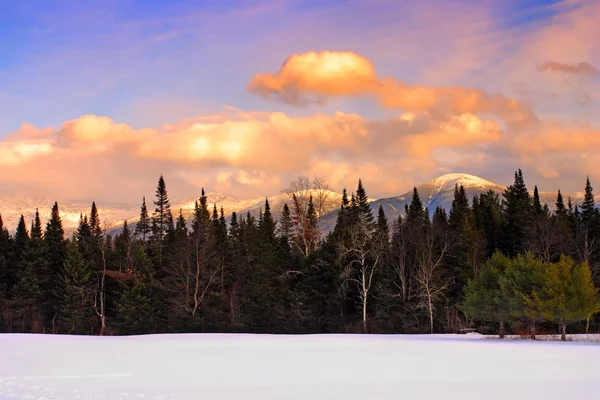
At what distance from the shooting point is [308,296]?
7538cm

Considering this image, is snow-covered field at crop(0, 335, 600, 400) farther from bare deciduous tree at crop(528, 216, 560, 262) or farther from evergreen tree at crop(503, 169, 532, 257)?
evergreen tree at crop(503, 169, 532, 257)

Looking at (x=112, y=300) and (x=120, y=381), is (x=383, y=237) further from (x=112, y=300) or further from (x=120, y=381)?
(x=120, y=381)

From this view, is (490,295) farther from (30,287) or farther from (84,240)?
(84,240)

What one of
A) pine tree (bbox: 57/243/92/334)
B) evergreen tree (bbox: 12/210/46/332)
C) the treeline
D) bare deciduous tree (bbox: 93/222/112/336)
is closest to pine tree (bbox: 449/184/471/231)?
the treeline

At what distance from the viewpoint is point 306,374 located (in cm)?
2180

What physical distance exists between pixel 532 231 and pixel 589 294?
96.9ft

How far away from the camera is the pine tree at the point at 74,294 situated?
79688 mm

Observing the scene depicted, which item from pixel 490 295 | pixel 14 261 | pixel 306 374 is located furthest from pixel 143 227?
pixel 306 374

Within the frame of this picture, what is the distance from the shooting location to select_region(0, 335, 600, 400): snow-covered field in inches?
686

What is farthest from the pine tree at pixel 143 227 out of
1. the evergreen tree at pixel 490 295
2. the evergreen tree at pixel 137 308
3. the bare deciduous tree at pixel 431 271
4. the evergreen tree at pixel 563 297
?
the evergreen tree at pixel 563 297

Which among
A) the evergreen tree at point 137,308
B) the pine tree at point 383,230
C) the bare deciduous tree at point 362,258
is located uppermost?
the pine tree at point 383,230

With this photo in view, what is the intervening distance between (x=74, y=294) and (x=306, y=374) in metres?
65.8

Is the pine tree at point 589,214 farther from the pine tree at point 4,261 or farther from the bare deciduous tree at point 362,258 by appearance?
the pine tree at point 4,261

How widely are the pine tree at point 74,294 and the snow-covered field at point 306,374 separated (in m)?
49.3
